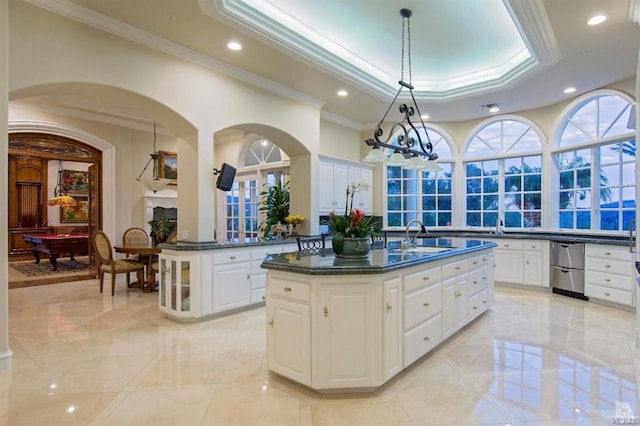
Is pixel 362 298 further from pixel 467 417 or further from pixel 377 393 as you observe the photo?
pixel 467 417

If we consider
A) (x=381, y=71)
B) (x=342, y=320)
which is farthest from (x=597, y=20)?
(x=342, y=320)

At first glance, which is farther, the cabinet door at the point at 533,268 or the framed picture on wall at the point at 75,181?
the framed picture on wall at the point at 75,181

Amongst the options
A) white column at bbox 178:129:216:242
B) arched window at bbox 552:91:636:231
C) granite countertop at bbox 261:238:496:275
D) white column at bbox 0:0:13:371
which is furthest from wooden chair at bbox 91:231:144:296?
arched window at bbox 552:91:636:231

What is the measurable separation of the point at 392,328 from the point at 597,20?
3.52m

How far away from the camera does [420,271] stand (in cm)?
308

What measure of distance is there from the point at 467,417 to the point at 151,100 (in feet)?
13.3

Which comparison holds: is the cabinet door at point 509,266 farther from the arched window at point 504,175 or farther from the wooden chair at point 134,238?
the wooden chair at point 134,238

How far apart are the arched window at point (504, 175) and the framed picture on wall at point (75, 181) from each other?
37.4 feet

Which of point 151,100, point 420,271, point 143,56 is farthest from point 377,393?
point 143,56

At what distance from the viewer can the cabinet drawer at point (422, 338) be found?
9.48ft

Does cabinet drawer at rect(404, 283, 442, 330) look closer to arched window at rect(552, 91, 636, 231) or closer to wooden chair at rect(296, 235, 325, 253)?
wooden chair at rect(296, 235, 325, 253)

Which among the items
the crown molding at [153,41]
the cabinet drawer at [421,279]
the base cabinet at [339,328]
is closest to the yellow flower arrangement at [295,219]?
the crown molding at [153,41]

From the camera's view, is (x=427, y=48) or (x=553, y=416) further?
(x=427, y=48)

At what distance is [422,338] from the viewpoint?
310cm
